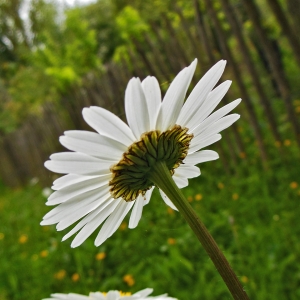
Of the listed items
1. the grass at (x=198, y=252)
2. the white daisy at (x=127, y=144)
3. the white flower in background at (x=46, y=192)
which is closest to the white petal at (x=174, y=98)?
the white daisy at (x=127, y=144)

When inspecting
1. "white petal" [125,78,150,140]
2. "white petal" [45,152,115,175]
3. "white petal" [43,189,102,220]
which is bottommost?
"white petal" [43,189,102,220]

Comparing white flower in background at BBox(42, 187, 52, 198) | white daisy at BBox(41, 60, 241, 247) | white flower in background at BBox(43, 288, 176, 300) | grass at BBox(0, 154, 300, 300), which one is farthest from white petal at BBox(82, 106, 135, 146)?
white flower in background at BBox(42, 187, 52, 198)

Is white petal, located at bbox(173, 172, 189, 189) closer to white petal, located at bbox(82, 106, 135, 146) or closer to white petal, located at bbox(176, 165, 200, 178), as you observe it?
white petal, located at bbox(176, 165, 200, 178)

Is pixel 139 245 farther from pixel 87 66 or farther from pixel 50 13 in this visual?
pixel 50 13

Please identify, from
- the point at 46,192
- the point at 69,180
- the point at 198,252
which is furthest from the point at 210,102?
the point at 46,192

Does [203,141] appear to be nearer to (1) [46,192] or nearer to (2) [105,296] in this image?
(2) [105,296]

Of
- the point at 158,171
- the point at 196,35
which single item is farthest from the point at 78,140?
the point at 196,35
